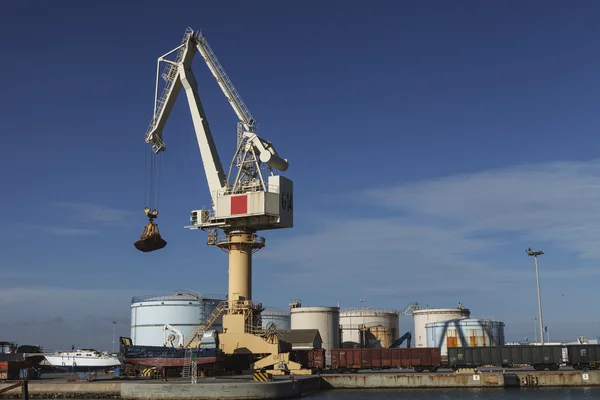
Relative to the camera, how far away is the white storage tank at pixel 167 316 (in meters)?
79.2

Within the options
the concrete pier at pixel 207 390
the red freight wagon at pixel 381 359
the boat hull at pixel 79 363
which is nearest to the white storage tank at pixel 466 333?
the red freight wagon at pixel 381 359

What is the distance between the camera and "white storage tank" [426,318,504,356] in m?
83.2

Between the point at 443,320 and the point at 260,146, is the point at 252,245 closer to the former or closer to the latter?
the point at 260,146

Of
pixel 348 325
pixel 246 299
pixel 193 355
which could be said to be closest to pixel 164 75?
pixel 246 299

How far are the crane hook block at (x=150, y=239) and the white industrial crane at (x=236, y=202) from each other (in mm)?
93

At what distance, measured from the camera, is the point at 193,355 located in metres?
54.6

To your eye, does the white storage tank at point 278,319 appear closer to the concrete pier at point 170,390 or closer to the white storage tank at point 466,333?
the white storage tank at point 466,333

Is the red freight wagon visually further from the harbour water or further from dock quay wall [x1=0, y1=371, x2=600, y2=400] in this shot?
the harbour water

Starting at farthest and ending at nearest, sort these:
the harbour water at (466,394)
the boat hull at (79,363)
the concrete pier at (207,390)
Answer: the boat hull at (79,363), the harbour water at (466,394), the concrete pier at (207,390)

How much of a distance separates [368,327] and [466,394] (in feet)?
141

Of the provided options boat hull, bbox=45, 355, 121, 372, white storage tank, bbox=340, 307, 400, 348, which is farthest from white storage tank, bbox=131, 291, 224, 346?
white storage tank, bbox=340, 307, 400, 348

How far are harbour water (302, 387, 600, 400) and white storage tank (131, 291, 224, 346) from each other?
27841 mm

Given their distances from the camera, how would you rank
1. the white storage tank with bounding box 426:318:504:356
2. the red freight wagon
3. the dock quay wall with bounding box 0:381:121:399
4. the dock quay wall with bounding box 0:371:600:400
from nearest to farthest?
the dock quay wall with bounding box 0:371:600:400
the dock quay wall with bounding box 0:381:121:399
the red freight wagon
the white storage tank with bounding box 426:318:504:356

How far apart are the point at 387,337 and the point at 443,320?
29.0 ft
